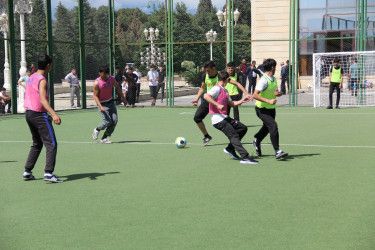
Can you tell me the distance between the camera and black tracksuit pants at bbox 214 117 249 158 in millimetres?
9078

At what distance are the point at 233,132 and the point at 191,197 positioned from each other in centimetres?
266

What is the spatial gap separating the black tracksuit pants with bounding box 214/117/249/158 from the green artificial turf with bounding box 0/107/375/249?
28 cm

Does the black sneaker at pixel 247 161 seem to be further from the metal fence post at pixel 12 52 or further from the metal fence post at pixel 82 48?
the metal fence post at pixel 82 48

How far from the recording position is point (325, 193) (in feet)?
22.7

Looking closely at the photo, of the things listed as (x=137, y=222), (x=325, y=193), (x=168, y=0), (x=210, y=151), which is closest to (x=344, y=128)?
(x=210, y=151)

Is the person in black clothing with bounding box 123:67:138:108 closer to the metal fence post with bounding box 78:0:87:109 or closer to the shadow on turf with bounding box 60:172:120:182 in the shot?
the metal fence post with bounding box 78:0:87:109

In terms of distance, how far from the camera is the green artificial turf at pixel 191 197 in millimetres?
5168

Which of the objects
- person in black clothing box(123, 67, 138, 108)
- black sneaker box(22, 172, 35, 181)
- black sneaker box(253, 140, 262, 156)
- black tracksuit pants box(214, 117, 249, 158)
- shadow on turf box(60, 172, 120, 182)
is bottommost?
shadow on turf box(60, 172, 120, 182)

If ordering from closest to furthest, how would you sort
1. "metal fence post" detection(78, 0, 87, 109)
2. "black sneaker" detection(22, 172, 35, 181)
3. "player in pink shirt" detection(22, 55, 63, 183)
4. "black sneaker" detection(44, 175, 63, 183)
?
"player in pink shirt" detection(22, 55, 63, 183), "black sneaker" detection(44, 175, 63, 183), "black sneaker" detection(22, 172, 35, 181), "metal fence post" detection(78, 0, 87, 109)

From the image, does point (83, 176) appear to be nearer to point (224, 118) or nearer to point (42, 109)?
point (42, 109)

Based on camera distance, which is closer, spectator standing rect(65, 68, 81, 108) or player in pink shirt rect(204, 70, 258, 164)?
player in pink shirt rect(204, 70, 258, 164)

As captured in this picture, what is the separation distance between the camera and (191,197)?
6.83 metres

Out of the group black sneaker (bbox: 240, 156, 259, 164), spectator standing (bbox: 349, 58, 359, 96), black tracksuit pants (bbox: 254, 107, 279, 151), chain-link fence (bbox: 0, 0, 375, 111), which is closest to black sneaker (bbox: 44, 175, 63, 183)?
black sneaker (bbox: 240, 156, 259, 164)

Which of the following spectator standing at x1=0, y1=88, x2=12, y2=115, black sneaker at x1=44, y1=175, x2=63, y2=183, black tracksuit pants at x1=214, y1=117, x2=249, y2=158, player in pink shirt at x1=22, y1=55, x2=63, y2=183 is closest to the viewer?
player in pink shirt at x1=22, y1=55, x2=63, y2=183
